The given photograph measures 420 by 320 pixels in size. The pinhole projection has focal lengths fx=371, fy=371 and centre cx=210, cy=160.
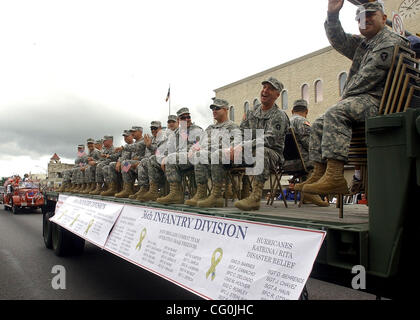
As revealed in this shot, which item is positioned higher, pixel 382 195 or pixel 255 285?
pixel 382 195

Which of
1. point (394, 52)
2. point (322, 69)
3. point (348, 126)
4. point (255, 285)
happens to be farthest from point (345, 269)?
point (322, 69)

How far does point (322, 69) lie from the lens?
28297mm

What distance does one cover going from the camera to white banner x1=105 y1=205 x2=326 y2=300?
7.41 feet

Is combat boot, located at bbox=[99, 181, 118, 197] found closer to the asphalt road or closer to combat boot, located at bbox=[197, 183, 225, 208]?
the asphalt road

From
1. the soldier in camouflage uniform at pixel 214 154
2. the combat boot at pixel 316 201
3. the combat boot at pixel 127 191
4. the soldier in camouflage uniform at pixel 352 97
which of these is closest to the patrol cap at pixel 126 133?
the combat boot at pixel 127 191

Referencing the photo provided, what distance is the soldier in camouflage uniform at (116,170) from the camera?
7746mm

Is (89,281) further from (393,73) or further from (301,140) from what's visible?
(393,73)

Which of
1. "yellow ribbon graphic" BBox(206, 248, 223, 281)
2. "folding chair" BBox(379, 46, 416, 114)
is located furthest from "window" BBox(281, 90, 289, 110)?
"yellow ribbon graphic" BBox(206, 248, 223, 281)

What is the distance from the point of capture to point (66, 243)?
8.04 metres

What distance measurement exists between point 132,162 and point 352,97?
4.90 meters

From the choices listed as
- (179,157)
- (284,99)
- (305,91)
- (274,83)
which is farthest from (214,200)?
(284,99)
